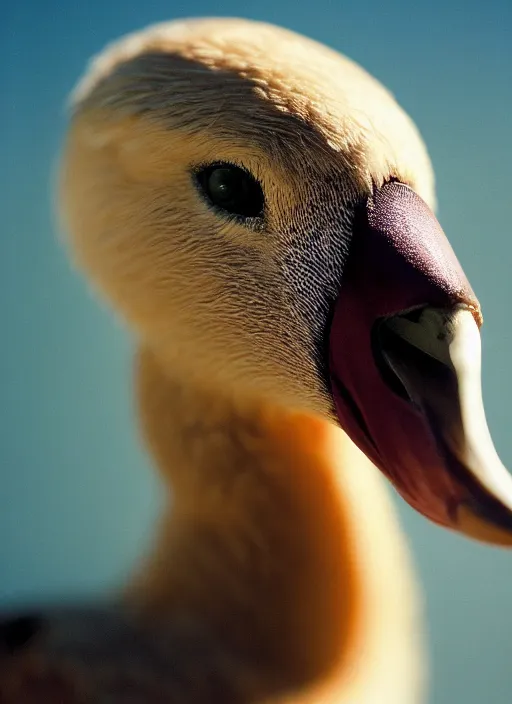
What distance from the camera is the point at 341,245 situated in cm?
50

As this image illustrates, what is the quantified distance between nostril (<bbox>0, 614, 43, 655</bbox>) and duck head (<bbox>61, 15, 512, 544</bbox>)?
0.24m

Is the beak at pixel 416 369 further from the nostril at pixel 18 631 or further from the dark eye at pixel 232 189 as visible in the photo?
the nostril at pixel 18 631

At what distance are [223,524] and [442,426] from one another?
0.81 ft

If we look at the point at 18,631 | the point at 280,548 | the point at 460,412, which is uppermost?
the point at 460,412

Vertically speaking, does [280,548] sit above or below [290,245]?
below

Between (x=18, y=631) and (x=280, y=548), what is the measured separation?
0.23 m

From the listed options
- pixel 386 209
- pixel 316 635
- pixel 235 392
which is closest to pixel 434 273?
pixel 386 209

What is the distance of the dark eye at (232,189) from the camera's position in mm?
512

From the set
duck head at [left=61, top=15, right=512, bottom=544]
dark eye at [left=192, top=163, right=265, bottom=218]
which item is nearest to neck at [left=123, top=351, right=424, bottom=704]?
duck head at [left=61, top=15, right=512, bottom=544]

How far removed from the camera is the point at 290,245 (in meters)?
0.52

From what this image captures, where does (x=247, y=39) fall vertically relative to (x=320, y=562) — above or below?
above

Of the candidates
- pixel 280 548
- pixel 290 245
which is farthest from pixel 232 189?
pixel 280 548

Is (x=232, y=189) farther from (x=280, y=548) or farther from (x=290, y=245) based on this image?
(x=280, y=548)

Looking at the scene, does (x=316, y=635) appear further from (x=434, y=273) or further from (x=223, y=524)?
(x=434, y=273)
